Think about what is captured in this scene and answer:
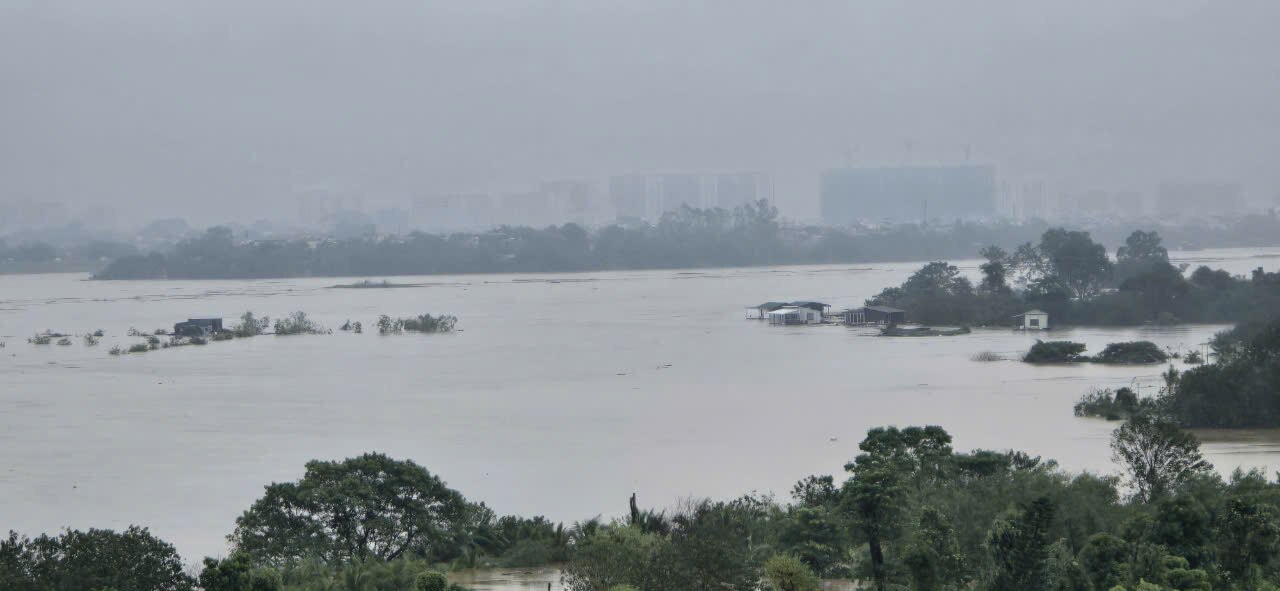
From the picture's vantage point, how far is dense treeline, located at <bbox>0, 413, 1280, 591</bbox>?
15.3 ft

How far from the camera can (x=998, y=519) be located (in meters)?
4.84

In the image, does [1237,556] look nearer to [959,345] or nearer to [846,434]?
[846,434]

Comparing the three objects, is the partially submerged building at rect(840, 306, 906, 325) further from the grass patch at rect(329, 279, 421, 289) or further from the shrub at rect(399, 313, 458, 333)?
the grass patch at rect(329, 279, 421, 289)

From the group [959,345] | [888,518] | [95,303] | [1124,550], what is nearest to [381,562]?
[888,518]

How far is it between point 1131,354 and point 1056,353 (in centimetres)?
67

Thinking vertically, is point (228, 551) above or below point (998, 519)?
below

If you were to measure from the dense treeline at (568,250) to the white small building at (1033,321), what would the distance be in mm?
18957

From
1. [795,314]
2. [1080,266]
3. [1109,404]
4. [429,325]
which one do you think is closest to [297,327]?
[429,325]

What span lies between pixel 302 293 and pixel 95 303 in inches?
155

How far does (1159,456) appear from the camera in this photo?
6.43m

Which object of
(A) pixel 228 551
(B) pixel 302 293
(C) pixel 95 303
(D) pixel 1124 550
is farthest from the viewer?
(B) pixel 302 293

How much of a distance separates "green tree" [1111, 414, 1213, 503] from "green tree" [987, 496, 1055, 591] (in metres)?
1.71

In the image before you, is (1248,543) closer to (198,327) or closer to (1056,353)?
(1056,353)

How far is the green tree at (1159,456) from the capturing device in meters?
6.29
